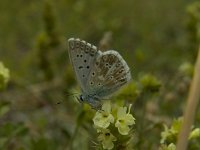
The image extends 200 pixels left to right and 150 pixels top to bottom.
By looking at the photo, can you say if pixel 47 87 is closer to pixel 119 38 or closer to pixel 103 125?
pixel 119 38

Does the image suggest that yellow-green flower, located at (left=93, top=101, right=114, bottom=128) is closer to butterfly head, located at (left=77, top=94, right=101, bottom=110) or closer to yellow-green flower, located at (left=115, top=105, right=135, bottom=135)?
yellow-green flower, located at (left=115, top=105, right=135, bottom=135)

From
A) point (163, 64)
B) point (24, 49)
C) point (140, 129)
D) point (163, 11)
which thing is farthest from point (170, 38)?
point (140, 129)

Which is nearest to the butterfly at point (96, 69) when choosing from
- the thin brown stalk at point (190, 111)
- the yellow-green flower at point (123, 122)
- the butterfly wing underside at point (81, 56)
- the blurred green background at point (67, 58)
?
the butterfly wing underside at point (81, 56)

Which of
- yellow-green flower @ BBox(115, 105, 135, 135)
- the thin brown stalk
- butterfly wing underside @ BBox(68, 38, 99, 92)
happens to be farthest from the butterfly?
the thin brown stalk

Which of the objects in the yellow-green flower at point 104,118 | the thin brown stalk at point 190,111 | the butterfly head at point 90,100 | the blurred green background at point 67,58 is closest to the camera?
the thin brown stalk at point 190,111

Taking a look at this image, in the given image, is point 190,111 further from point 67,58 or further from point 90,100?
point 67,58

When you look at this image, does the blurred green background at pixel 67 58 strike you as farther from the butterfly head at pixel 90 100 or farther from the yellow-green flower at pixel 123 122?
the yellow-green flower at pixel 123 122
